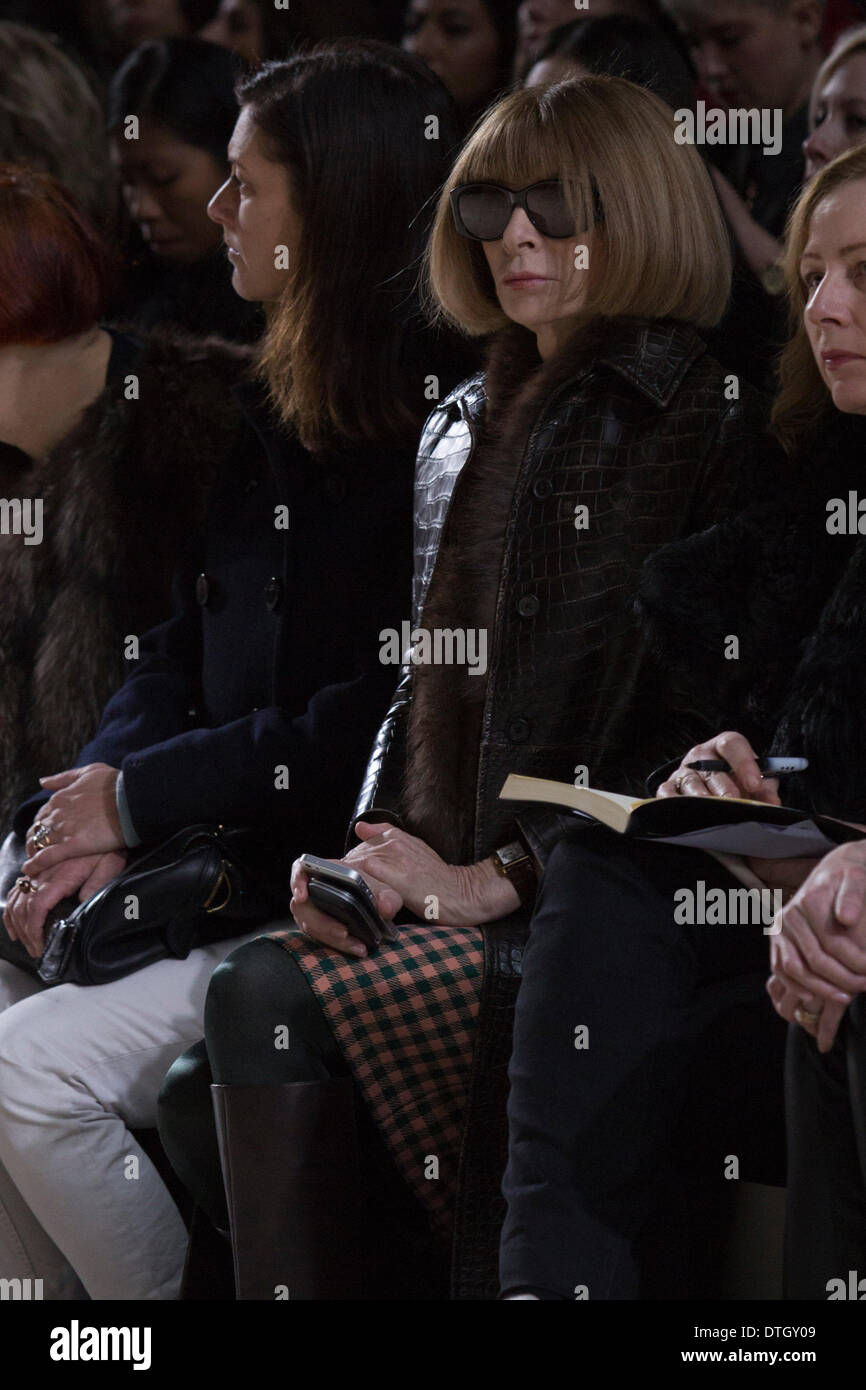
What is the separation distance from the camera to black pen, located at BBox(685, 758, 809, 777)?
1859 millimetres

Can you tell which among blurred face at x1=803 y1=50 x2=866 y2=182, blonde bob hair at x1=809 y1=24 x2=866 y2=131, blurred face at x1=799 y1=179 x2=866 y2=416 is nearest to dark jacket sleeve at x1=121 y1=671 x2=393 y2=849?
blurred face at x1=799 y1=179 x2=866 y2=416

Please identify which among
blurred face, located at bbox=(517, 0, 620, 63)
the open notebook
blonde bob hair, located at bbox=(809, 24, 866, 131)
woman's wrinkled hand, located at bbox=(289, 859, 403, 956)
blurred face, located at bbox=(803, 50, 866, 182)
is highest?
blurred face, located at bbox=(517, 0, 620, 63)

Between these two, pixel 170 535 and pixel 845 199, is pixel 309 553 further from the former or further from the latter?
pixel 845 199

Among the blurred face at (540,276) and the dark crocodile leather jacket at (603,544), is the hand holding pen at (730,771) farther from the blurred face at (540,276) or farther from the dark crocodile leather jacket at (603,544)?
the blurred face at (540,276)

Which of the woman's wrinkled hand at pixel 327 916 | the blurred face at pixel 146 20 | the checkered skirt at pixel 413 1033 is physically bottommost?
the checkered skirt at pixel 413 1033

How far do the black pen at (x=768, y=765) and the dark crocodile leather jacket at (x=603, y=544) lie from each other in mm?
182

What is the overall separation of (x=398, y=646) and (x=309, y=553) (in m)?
0.20

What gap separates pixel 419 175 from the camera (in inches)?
101

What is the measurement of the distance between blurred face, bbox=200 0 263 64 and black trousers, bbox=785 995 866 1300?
300 cm

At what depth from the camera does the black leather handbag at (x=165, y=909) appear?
2270 millimetres

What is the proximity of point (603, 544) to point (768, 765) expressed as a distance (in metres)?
0.42

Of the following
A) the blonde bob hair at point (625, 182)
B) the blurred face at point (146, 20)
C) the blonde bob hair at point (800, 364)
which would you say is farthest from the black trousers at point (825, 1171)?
the blurred face at point (146, 20)

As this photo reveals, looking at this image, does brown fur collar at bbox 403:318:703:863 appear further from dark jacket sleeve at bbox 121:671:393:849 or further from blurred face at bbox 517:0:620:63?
blurred face at bbox 517:0:620:63
